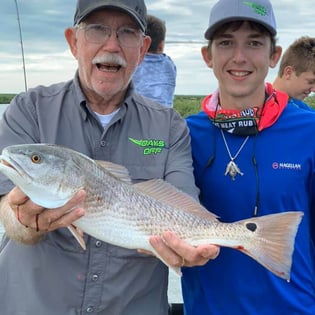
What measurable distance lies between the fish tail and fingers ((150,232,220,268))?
0.76 feet

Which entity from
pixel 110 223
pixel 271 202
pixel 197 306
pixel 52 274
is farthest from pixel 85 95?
pixel 197 306

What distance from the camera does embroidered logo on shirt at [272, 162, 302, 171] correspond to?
3.16m

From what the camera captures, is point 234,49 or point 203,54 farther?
point 203,54

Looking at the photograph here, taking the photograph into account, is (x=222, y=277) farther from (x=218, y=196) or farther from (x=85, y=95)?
(x=85, y=95)

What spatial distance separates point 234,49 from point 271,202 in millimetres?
1011

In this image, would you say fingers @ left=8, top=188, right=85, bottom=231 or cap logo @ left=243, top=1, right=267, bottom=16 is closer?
fingers @ left=8, top=188, right=85, bottom=231

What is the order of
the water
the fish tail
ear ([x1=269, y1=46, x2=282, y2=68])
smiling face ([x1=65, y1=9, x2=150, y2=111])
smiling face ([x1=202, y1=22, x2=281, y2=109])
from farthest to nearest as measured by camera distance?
the water
ear ([x1=269, y1=46, x2=282, y2=68])
smiling face ([x1=202, y1=22, x2=281, y2=109])
smiling face ([x1=65, y1=9, x2=150, y2=111])
the fish tail

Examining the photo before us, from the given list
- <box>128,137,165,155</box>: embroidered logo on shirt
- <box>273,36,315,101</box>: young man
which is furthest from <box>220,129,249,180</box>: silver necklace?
<box>273,36,315,101</box>: young man

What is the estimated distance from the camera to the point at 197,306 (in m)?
3.30

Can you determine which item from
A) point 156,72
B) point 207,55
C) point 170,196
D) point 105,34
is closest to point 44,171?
point 170,196

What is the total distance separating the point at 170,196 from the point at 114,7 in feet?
3.77

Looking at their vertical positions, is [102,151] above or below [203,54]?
below

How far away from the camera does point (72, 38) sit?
3.19 meters

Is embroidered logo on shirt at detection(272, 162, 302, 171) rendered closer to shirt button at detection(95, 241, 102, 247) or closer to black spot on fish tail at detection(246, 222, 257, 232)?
black spot on fish tail at detection(246, 222, 257, 232)
